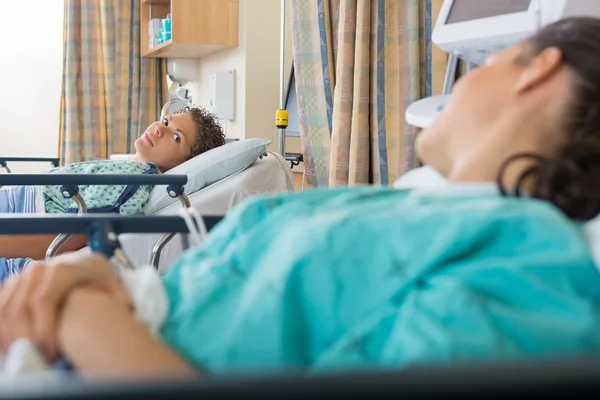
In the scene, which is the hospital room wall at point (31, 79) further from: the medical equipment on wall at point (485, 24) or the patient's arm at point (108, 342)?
the patient's arm at point (108, 342)

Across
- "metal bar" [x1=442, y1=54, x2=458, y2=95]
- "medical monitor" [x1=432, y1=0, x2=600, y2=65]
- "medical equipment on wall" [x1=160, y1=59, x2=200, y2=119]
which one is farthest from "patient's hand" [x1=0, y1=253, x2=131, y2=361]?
"medical equipment on wall" [x1=160, y1=59, x2=200, y2=119]

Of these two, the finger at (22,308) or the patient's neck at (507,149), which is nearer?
the finger at (22,308)

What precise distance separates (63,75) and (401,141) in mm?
3043

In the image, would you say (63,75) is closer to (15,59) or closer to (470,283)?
(15,59)

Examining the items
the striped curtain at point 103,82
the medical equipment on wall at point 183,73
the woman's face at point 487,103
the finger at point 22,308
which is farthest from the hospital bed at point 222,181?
the striped curtain at point 103,82

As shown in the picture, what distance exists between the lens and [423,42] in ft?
7.64

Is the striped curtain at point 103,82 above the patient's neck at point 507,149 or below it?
above

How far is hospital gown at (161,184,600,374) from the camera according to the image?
671mm

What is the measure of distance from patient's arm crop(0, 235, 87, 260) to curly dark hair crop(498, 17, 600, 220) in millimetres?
1788

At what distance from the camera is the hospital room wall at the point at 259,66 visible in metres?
3.57

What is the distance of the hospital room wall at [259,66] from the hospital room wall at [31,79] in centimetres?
204

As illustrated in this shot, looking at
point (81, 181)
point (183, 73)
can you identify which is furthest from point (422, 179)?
point (183, 73)

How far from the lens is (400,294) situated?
2.43 ft

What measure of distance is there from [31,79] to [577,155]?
4.85 meters
